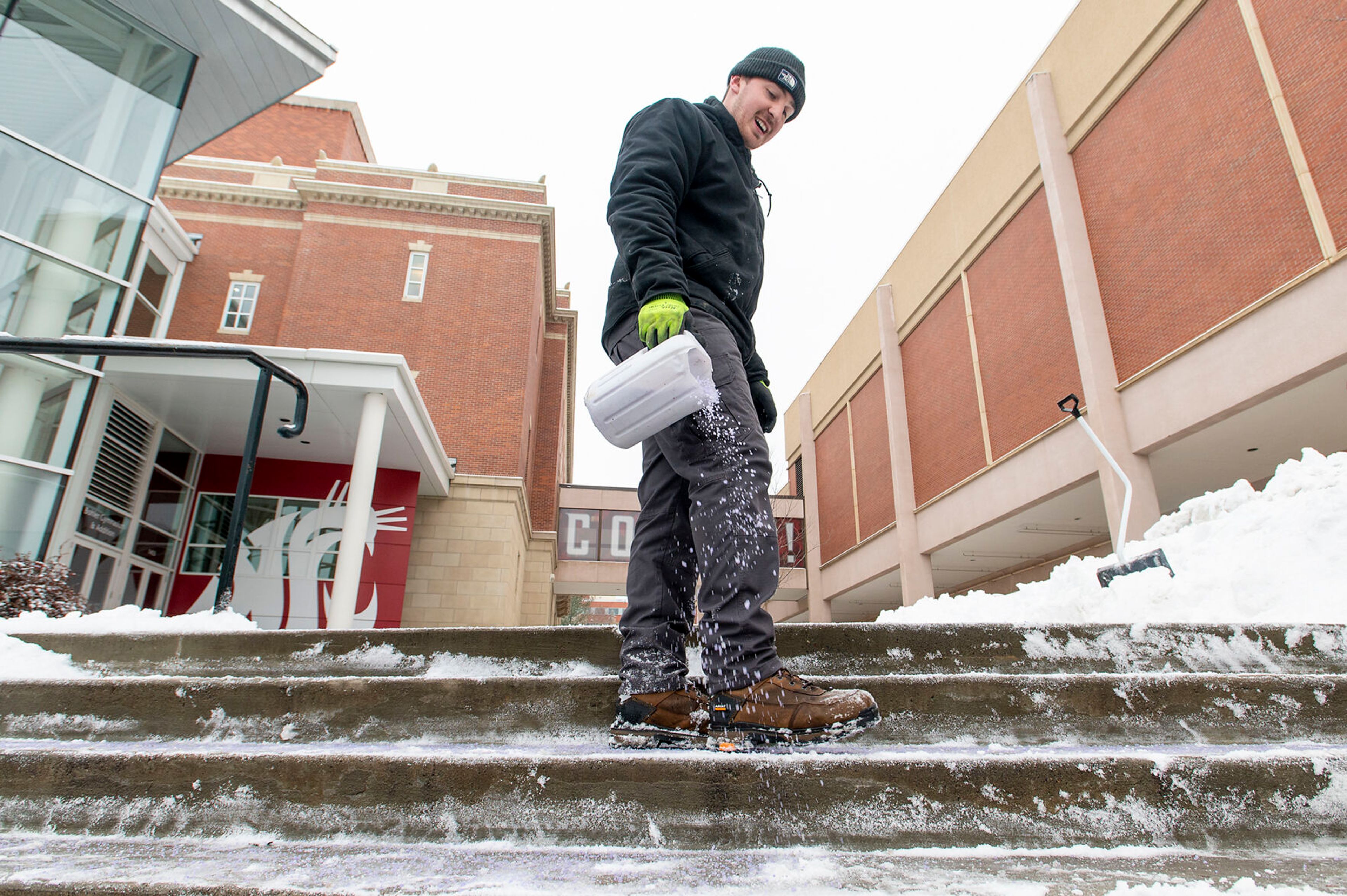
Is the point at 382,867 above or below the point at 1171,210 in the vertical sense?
below

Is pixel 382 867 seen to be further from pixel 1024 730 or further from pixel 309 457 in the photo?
pixel 309 457

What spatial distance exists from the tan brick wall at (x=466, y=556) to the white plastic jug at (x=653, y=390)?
46.1 ft

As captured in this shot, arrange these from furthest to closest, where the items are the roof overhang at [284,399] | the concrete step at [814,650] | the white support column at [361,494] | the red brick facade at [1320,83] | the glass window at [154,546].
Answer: the glass window at [154,546] < the white support column at [361,494] < the roof overhang at [284,399] < the red brick facade at [1320,83] < the concrete step at [814,650]

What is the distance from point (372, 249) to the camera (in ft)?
63.2

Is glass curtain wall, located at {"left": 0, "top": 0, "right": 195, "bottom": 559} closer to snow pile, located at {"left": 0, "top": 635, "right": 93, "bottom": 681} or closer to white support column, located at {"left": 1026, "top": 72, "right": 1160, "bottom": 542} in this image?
snow pile, located at {"left": 0, "top": 635, "right": 93, "bottom": 681}

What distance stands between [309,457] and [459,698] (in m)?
13.0

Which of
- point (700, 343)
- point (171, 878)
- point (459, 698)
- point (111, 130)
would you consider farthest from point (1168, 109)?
point (111, 130)

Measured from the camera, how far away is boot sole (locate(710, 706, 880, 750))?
5.62 feet

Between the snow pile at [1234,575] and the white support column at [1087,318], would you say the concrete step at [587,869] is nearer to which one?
the snow pile at [1234,575]

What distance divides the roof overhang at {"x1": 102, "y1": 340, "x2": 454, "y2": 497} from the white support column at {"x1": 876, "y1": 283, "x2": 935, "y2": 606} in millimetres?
12652

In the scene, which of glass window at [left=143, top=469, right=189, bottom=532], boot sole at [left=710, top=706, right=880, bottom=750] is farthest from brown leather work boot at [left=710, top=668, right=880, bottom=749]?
glass window at [left=143, top=469, right=189, bottom=532]

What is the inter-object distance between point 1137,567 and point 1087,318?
952 cm

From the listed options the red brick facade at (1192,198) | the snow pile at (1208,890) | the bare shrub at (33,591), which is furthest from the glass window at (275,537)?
the red brick facade at (1192,198)

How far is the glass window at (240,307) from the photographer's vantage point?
62.4ft
